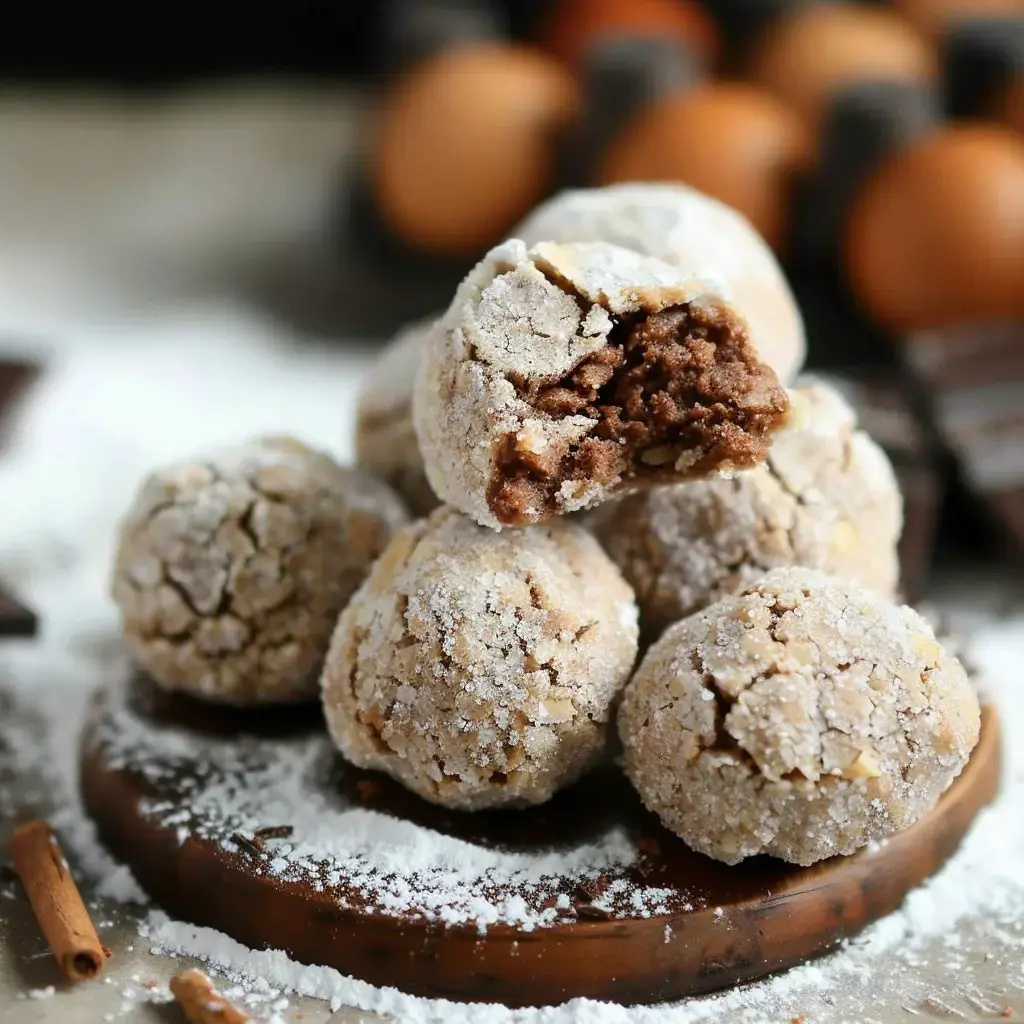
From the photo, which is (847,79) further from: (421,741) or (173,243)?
(421,741)

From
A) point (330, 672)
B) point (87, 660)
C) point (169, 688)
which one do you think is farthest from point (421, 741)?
point (87, 660)

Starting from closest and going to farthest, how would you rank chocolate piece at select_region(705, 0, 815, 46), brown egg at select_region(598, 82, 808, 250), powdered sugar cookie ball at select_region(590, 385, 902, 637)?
powdered sugar cookie ball at select_region(590, 385, 902, 637) < brown egg at select_region(598, 82, 808, 250) < chocolate piece at select_region(705, 0, 815, 46)

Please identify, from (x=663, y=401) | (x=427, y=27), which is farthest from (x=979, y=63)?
(x=663, y=401)

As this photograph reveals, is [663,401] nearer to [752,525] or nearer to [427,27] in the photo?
[752,525]

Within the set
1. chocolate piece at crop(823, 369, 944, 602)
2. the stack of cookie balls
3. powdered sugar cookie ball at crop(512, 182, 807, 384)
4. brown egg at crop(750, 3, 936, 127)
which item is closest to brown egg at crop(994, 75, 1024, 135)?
brown egg at crop(750, 3, 936, 127)

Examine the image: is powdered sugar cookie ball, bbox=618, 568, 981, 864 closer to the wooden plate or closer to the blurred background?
the wooden plate

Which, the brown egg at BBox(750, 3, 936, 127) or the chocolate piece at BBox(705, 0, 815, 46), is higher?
the chocolate piece at BBox(705, 0, 815, 46)
